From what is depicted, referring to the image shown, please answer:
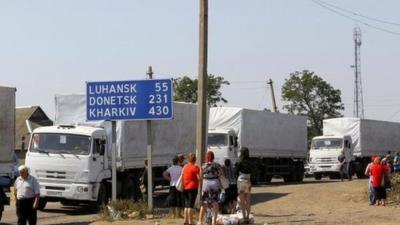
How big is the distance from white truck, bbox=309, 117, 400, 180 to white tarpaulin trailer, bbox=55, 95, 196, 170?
14.7 metres

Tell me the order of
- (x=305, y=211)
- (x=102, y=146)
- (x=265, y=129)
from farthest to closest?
(x=265, y=129) → (x=102, y=146) → (x=305, y=211)

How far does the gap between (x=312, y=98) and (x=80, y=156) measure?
57.5m

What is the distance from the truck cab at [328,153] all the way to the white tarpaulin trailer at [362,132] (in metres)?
2.98

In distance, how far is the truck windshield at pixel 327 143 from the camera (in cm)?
4050

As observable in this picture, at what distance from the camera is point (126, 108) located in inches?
754

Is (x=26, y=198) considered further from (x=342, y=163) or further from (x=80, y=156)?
(x=342, y=163)

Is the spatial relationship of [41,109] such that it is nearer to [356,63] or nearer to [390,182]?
[356,63]

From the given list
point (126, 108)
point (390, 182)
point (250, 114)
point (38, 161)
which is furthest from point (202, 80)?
point (250, 114)

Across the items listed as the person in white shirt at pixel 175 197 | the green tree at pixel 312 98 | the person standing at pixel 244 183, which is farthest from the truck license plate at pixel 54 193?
the green tree at pixel 312 98

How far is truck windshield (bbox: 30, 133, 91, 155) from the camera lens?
2047 cm

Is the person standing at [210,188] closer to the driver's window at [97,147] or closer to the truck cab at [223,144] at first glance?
the driver's window at [97,147]

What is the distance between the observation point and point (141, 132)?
23875 mm

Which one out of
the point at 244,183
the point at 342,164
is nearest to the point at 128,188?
the point at 244,183

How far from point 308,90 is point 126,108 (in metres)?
57.9
